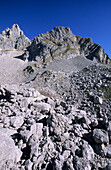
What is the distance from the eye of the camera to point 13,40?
164m

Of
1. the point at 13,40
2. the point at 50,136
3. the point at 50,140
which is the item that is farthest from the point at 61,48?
the point at 13,40

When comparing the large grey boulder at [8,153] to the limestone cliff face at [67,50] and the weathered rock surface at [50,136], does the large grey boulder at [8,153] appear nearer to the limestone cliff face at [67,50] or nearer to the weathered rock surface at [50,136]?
the weathered rock surface at [50,136]

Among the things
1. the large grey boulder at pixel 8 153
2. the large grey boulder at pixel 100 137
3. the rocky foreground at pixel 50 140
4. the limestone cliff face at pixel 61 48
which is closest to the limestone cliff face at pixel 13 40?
the limestone cliff face at pixel 61 48

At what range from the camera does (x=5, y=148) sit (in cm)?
723

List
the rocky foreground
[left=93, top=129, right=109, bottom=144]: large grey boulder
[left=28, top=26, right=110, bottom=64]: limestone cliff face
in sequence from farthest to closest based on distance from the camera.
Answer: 1. [left=28, top=26, right=110, bottom=64]: limestone cliff face
2. [left=93, top=129, right=109, bottom=144]: large grey boulder
3. the rocky foreground

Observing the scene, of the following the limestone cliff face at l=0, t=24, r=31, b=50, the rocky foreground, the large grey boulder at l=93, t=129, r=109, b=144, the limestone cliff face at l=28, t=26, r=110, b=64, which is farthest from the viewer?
the limestone cliff face at l=0, t=24, r=31, b=50

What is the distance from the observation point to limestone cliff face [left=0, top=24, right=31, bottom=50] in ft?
492

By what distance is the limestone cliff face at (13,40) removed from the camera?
150m

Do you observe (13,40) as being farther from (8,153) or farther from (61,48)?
(8,153)

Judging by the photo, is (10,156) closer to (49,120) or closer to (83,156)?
(49,120)

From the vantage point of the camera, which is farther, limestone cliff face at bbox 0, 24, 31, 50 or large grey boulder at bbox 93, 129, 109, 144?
limestone cliff face at bbox 0, 24, 31, 50

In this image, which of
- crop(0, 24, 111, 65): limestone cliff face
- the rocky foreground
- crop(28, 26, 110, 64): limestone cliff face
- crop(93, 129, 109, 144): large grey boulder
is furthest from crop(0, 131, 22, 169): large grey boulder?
crop(28, 26, 110, 64): limestone cliff face

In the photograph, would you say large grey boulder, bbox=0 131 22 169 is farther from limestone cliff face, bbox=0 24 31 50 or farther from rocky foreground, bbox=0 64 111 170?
limestone cliff face, bbox=0 24 31 50

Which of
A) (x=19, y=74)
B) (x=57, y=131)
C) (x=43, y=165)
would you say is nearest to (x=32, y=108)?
(x=57, y=131)
